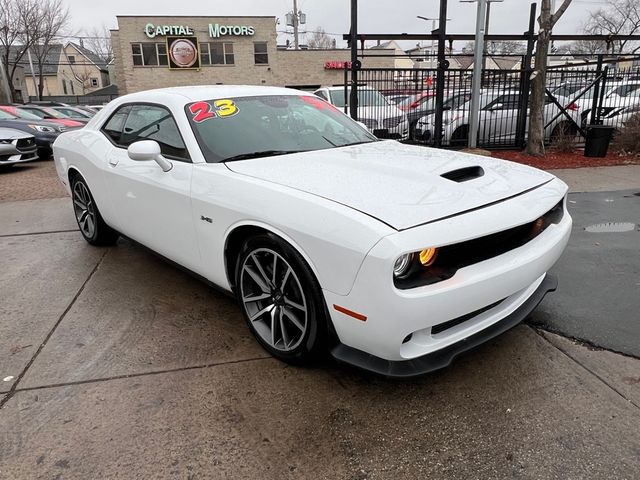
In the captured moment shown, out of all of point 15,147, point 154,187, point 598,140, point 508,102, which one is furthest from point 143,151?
point 508,102

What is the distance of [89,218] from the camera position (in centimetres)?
491

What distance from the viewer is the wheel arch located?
2.37 meters

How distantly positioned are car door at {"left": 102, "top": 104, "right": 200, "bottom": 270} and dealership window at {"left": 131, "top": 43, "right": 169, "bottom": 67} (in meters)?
38.0

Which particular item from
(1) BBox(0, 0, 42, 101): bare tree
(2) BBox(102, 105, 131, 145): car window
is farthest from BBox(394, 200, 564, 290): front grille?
(1) BBox(0, 0, 42, 101): bare tree

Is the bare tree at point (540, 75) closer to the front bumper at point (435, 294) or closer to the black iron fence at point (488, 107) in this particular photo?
the black iron fence at point (488, 107)

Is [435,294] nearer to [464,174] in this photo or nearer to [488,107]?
[464,174]

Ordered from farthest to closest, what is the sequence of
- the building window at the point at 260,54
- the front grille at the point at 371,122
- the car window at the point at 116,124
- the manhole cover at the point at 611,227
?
the building window at the point at 260,54
the front grille at the point at 371,122
the manhole cover at the point at 611,227
the car window at the point at 116,124

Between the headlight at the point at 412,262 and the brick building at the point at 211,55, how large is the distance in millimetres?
37730

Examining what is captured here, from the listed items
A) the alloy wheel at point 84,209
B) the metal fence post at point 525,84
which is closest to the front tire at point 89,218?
the alloy wheel at point 84,209

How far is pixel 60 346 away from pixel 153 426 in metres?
1.15

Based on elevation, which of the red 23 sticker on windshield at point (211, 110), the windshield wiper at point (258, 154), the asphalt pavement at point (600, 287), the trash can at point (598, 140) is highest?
the red 23 sticker on windshield at point (211, 110)

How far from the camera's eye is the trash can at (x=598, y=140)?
9.97 m

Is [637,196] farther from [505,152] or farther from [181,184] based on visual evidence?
[181,184]

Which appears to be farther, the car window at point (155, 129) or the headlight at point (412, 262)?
the car window at point (155, 129)
